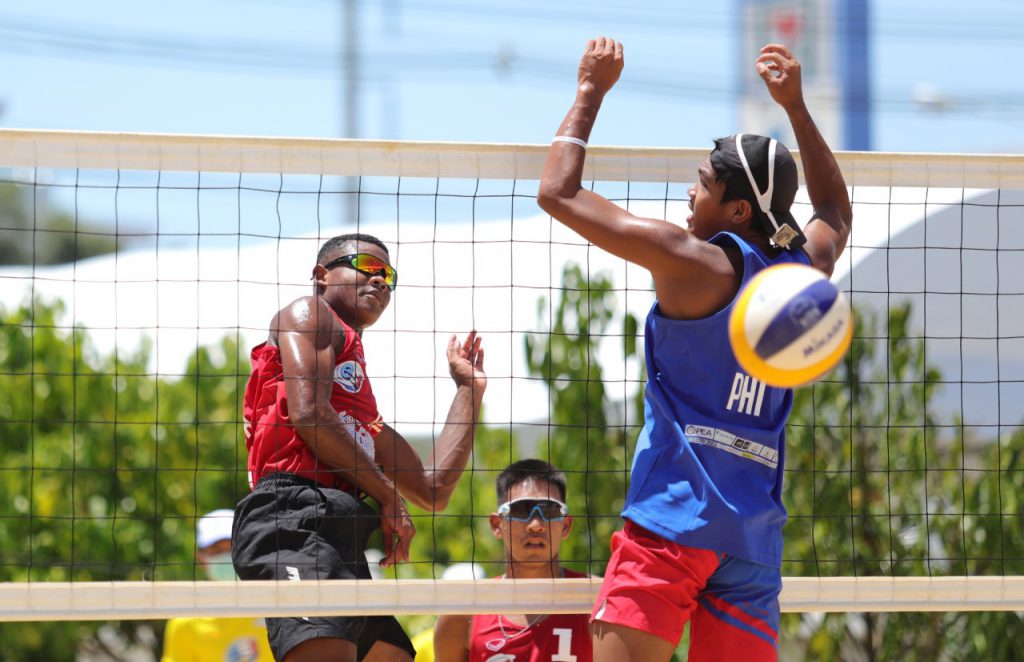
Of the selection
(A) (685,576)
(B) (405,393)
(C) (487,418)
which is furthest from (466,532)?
(A) (685,576)

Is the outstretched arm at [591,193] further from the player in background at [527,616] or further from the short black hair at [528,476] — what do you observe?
the short black hair at [528,476]

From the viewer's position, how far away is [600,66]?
4469mm

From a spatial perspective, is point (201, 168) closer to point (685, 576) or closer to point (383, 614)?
point (383, 614)

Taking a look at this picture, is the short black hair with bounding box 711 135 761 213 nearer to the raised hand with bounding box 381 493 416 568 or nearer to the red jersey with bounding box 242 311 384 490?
the red jersey with bounding box 242 311 384 490

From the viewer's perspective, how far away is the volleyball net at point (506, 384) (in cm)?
500

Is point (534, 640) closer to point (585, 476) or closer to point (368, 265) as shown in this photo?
point (585, 476)

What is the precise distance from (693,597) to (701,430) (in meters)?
0.56

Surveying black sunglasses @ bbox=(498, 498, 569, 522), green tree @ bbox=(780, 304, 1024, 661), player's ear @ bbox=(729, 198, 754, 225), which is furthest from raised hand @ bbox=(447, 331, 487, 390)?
green tree @ bbox=(780, 304, 1024, 661)

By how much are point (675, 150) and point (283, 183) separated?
1670 mm

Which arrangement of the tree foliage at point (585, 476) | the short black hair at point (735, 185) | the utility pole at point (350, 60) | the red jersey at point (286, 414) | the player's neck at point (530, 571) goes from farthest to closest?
1. the utility pole at point (350, 60)
2. the tree foliage at point (585, 476)
3. the player's neck at point (530, 571)
4. the red jersey at point (286, 414)
5. the short black hair at point (735, 185)

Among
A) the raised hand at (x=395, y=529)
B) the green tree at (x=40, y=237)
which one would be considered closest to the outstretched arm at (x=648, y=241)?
the raised hand at (x=395, y=529)

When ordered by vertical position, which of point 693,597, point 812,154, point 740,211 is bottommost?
point 693,597

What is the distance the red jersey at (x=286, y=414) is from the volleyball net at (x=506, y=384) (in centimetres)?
22

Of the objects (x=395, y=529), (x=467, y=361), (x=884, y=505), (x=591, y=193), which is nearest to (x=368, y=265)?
(x=467, y=361)
